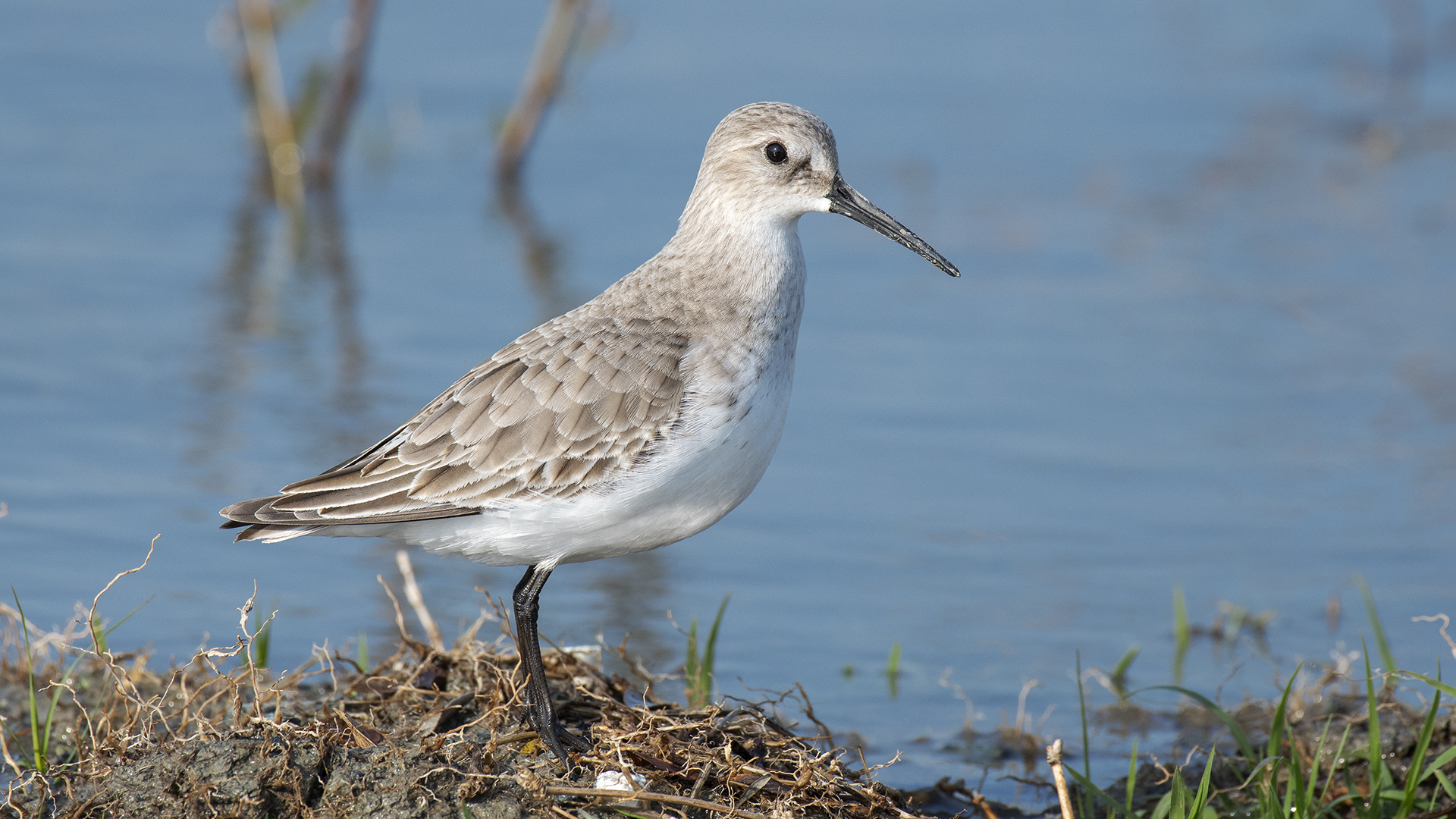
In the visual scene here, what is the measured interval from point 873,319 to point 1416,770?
601 centimetres

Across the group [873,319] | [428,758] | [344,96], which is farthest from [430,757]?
[344,96]

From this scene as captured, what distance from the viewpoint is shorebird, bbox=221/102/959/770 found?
5.01m

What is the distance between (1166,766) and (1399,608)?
2205mm

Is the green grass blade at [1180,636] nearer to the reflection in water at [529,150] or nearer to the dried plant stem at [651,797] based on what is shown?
the reflection in water at [529,150]

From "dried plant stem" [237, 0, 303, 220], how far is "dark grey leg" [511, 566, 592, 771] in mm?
7631

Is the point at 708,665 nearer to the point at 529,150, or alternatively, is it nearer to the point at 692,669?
the point at 692,669

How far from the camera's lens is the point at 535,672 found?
5004 mm

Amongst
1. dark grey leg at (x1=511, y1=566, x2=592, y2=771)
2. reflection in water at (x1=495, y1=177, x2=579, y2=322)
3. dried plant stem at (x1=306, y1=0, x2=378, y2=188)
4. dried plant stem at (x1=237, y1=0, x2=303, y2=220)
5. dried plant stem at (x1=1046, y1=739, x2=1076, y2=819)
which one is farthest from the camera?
dried plant stem at (x1=306, y1=0, x2=378, y2=188)

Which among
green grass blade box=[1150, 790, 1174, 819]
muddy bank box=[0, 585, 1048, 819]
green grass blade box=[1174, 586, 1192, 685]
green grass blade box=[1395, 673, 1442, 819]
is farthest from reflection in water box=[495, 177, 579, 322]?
green grass blade box=[1395, 673, 1442, 819]

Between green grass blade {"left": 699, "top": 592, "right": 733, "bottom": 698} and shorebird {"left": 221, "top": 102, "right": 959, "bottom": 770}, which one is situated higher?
shorebird {"left": 221, "top": 102, "right": 959, "bottom": 770}

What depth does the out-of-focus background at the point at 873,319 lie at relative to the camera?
7234mm

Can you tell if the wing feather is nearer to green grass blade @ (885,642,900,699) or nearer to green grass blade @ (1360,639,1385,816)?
green grass blade @ (885,642,900,699)

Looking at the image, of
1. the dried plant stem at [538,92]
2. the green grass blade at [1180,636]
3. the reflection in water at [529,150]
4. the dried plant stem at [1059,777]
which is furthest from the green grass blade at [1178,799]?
the dried plant stem at [538,92]

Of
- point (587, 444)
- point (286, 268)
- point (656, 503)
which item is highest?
point (286, 268)
